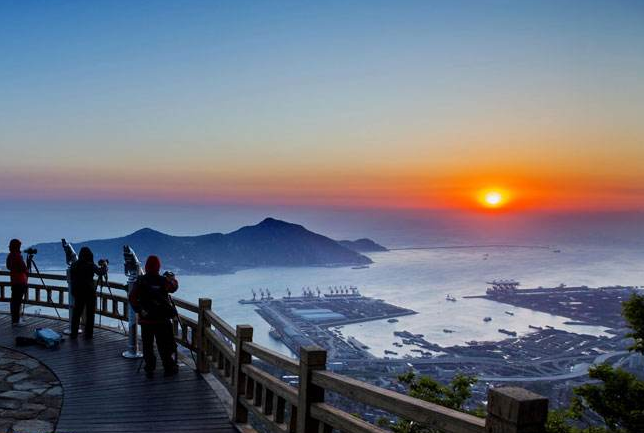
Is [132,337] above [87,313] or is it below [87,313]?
below

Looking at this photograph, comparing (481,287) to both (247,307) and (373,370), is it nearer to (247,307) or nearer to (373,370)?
(247,307)

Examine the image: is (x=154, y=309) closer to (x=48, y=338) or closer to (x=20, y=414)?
(x=20, y=414)

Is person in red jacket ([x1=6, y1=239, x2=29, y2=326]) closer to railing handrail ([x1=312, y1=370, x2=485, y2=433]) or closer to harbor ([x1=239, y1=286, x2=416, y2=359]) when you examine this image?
railing handrail ([x1=312, y1=370, x2=485, y2=433])

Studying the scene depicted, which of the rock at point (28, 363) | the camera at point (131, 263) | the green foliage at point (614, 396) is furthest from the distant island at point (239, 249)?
the green foliage at point (614, 396)

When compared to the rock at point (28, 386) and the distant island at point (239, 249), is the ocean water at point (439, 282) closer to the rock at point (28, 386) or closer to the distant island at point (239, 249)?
the distant island at point (239, 249)

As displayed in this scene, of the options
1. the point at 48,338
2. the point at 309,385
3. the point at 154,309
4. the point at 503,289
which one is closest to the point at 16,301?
the point at 48,338
